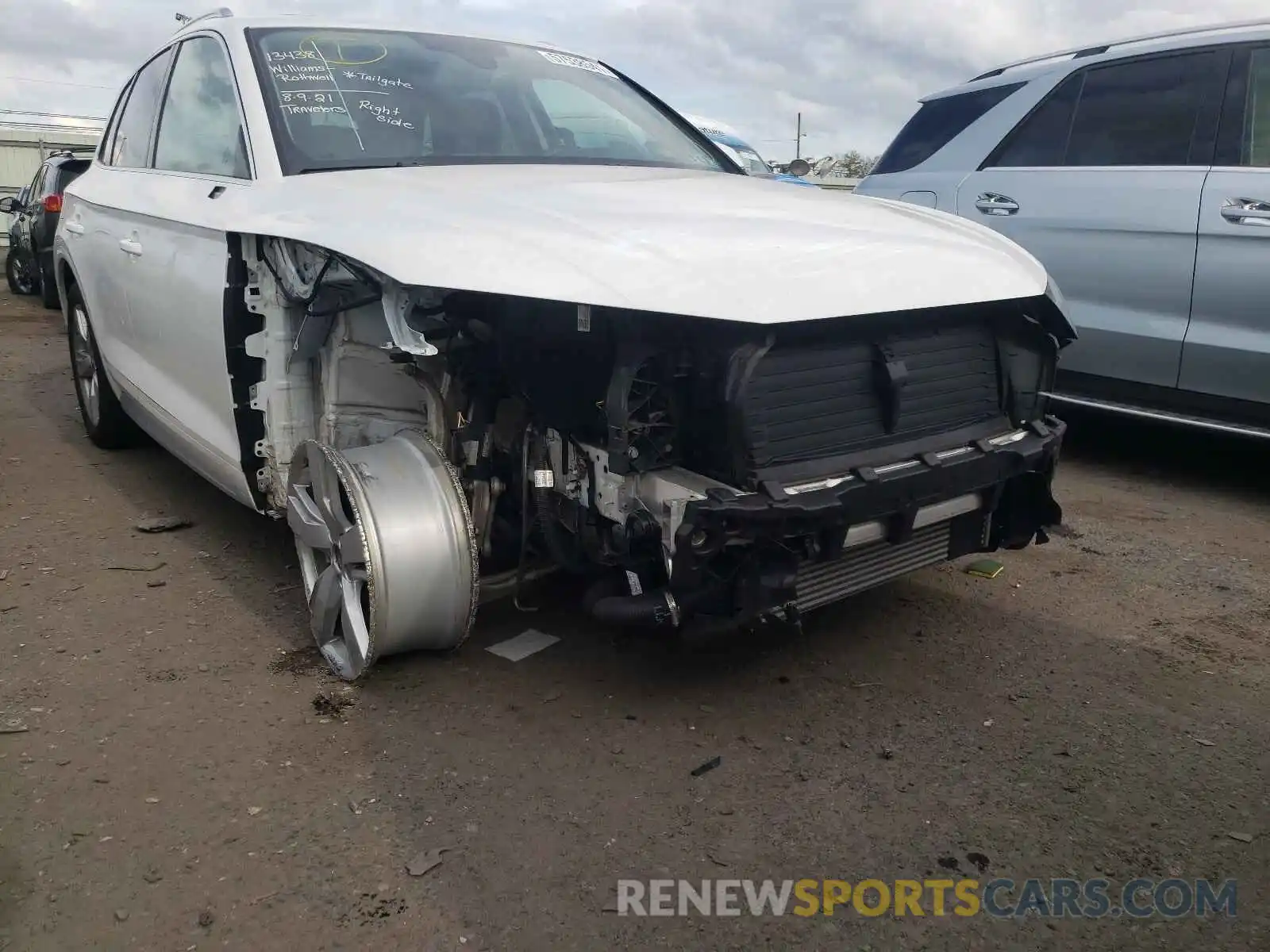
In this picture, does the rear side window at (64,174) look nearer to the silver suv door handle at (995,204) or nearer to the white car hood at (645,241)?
the white car hood at (645,241)

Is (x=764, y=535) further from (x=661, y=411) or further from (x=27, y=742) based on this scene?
(x=27, y=742)

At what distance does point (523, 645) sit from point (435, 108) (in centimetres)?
180

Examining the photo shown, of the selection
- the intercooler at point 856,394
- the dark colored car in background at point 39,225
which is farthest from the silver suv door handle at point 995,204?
the dark colored car in background at point 39,225

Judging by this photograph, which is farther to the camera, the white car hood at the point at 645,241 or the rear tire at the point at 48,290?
the rear tire at the point at 48,290

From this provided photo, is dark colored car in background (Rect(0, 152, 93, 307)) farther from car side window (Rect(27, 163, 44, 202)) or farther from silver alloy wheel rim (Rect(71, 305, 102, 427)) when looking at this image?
silver alloy wheel rim (Rect(71, 305, 102, 427))

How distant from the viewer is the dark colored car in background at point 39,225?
36.0ft

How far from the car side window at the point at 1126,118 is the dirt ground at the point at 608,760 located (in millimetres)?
1876

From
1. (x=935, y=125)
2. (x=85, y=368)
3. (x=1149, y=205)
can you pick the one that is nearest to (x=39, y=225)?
(x=85, y=368)

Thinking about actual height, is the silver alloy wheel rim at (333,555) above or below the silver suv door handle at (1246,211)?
below

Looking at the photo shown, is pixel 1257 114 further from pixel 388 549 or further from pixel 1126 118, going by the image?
pixel 388 549

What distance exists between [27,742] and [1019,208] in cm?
469

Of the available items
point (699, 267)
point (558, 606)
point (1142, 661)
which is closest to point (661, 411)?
point (699, 267)

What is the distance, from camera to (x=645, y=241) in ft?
7.79

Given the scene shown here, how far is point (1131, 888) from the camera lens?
216cm
